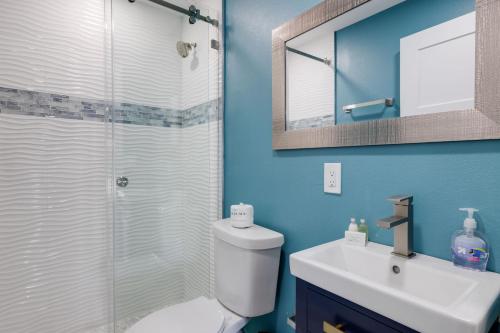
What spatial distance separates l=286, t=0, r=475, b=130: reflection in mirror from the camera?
2.49ft

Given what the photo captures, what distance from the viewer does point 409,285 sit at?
2.48ft

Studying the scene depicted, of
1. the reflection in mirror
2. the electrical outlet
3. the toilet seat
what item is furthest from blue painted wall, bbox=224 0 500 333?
the toilet seat

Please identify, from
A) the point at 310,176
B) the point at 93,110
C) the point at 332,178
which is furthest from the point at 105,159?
the point at 332,178

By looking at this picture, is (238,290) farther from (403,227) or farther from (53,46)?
(53,46)

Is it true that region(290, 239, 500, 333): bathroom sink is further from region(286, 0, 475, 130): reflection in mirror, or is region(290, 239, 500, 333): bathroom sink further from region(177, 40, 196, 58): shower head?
region(177, 40, 196, 58): shower head

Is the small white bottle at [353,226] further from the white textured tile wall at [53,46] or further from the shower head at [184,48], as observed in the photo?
the white textured tile wall at [53,46]

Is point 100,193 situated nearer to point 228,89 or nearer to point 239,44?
point 228,89

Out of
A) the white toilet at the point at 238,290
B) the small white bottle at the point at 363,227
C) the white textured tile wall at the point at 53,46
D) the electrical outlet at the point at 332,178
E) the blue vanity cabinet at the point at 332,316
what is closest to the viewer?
the blue vanity cabinet at the point at 332,316

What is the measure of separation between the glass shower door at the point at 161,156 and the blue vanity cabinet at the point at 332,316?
3.41 ft

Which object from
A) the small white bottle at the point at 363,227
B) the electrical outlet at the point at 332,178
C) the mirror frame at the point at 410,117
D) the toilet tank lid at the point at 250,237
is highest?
the mirror frame at the point at 410,117

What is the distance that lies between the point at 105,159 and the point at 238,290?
1244 millimetres

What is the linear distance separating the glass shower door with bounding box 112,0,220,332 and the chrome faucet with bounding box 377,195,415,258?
3.76 ft

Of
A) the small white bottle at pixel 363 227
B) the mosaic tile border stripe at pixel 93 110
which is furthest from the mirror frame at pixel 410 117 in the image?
the mosaic tile border stripe at pixel 93 110

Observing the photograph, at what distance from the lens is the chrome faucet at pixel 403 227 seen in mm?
792
